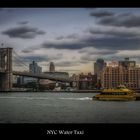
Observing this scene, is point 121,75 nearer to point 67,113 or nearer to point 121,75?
point 121,75

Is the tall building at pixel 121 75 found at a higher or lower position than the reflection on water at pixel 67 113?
higher

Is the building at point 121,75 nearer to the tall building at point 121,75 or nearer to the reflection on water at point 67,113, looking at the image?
the tall building at point 121,75

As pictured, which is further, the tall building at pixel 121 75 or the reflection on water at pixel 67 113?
the tall building at pixel 121 75

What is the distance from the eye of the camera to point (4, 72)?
5.32 m

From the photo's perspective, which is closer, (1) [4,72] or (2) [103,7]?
(2) [103,7]

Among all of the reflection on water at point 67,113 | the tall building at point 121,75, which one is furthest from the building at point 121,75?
the reflection on water at point 67,113

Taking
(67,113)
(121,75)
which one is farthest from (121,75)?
(67,113)

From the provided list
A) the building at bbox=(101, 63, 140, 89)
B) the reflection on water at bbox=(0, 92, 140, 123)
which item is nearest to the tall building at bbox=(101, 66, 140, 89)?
the building at bbox=(101, 63, 140, 89)

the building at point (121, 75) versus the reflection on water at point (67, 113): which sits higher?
the building at point (121, 75)

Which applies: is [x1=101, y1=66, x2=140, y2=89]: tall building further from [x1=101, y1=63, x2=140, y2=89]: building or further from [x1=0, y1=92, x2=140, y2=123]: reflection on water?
[x1=0, y1=92, x2=140, y2=123]: reflection on water
